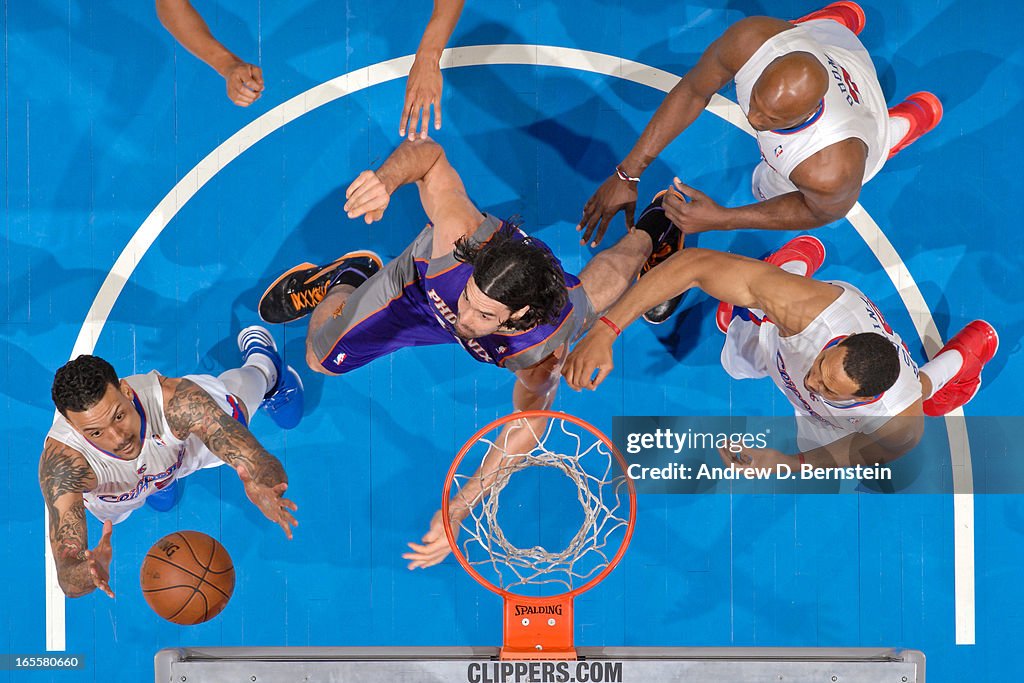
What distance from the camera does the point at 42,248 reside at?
509 cm

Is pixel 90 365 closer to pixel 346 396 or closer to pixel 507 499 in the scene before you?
pixel 346 396

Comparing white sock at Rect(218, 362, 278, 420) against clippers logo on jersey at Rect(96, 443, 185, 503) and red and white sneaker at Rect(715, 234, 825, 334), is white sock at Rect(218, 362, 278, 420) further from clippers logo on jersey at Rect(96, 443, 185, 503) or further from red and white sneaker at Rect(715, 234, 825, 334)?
red and white sneaker at Rect(715, 234, 825, 334)

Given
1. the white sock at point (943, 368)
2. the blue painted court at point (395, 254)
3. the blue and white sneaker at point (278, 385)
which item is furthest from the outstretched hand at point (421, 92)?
the white sock at point (943, 368)

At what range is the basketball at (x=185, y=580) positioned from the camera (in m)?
3.99

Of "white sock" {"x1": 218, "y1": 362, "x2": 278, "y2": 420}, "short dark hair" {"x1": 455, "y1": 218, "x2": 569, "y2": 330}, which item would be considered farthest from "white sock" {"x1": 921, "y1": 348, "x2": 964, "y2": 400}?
"white sock" {"x1": 218, "y1": 362, "x2": 278, "y2": 420}

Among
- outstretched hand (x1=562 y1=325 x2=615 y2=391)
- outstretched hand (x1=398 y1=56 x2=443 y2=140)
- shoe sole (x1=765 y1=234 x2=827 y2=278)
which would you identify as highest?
outstretched hand (x1=398 y1=56 x2=443 y2=140)

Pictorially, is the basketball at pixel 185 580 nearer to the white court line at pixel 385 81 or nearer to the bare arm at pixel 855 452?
the white court line at pixel 385 81

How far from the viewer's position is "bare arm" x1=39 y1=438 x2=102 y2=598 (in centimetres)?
413

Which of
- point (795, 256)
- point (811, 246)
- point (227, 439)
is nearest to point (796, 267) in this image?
point (795, 256)

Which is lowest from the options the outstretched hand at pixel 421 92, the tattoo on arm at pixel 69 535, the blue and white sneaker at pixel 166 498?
the tattoo on arm at pixel 69 535

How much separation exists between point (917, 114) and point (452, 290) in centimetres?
295

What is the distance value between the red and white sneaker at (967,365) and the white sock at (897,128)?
3.98ft

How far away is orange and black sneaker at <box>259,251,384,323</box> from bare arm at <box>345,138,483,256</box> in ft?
2.84

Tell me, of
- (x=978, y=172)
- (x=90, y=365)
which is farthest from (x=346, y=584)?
(x=978, y=172)
